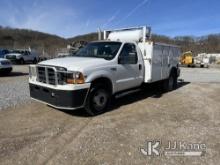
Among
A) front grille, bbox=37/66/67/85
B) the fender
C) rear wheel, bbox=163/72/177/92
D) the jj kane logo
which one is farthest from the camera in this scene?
rear wheel, bbox=163/72/177/92

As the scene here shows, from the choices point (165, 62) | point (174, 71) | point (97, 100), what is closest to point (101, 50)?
point (97, 100)

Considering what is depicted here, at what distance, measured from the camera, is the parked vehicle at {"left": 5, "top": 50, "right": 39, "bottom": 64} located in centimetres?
2594

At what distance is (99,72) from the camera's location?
216 inches

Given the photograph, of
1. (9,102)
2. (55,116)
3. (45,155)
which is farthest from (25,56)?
(45,155)

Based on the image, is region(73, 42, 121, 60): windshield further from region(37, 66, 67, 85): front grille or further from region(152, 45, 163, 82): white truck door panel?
region(152, 45, 163, 82): white truck door panel

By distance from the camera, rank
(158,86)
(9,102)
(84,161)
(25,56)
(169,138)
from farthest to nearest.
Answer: (25,56) < (158,86) < (9,102) < (169,138) < (84,161)

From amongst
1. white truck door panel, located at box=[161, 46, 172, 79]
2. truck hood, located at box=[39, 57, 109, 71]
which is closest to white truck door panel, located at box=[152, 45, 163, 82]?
white truck door panel, located at box=[161, 46, 172, 79]

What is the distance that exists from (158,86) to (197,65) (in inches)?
984

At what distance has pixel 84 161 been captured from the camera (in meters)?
3.48

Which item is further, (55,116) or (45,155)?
(55,116)

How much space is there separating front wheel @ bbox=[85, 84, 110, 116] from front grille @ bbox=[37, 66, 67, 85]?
2.49 ft

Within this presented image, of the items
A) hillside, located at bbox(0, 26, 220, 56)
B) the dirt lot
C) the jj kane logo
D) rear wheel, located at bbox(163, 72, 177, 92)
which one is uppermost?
hillside, located at bbox(0, 26, 220, 56)

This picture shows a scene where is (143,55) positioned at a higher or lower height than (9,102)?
higher

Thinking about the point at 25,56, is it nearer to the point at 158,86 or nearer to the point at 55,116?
the point at 158,86
